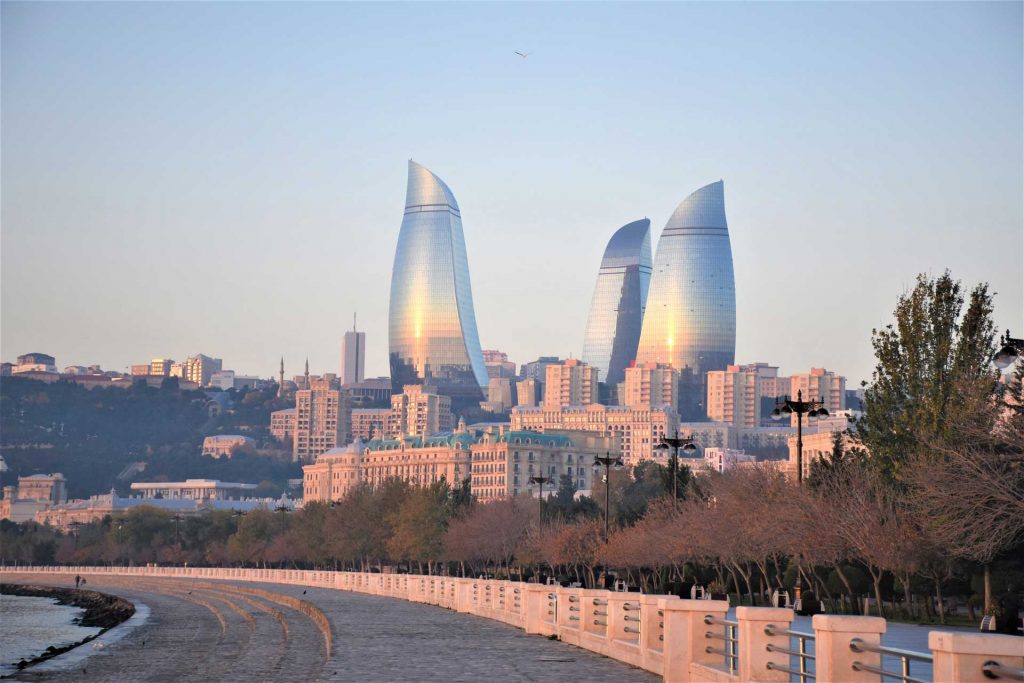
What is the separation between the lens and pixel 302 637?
4006 centimetres

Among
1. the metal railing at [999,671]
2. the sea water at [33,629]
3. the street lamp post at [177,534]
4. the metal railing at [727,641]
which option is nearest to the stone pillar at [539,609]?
the metal railing at [727,641]

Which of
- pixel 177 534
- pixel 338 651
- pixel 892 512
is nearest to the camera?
pixel 338 651

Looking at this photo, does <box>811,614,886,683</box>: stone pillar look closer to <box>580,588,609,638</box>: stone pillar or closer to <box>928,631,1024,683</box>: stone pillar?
<box>928,631,1024,683</box>: stone pillar

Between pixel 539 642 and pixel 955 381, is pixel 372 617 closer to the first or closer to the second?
pixel 539 642

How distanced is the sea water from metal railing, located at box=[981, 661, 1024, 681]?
105 ft

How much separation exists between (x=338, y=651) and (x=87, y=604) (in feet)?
255

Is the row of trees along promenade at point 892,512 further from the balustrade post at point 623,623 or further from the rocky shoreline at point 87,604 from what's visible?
the rocky shoreline at point 87,604

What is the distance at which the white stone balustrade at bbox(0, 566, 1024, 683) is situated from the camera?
12.6 m

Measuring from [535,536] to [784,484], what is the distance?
1443 inches

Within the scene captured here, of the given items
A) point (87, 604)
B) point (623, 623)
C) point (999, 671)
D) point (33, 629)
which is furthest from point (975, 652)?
point (87, 604)

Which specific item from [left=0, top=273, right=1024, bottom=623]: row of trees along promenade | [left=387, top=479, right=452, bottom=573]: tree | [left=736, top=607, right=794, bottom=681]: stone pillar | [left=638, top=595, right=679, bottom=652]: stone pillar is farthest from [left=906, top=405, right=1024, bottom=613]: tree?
[left=387, top=479, right=452, bottom=573]: tree

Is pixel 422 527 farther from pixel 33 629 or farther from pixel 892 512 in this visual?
pixel 892 512

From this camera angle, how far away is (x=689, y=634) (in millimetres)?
21344

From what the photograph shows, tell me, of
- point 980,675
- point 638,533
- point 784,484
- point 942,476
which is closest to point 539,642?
point 942,476
